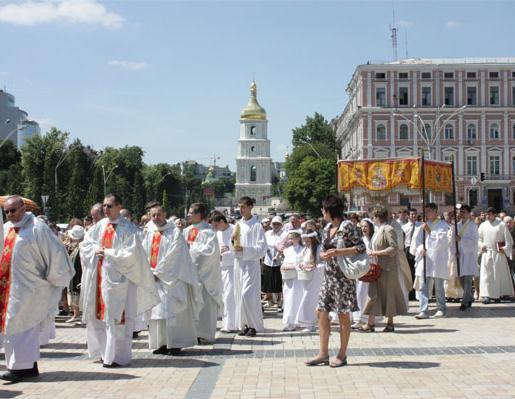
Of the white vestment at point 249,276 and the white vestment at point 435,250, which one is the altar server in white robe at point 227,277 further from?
the white vestment at point 435,250

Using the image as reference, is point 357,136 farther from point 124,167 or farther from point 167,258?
point 167,258

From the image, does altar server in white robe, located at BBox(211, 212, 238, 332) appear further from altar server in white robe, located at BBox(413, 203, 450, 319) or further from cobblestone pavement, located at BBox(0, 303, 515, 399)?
altar server in white robe, located at BBox(413, 203, 450, 319)

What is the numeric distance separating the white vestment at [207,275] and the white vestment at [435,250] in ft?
15.9

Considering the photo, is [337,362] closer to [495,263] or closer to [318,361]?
[318,361]

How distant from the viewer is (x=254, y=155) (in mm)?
160750

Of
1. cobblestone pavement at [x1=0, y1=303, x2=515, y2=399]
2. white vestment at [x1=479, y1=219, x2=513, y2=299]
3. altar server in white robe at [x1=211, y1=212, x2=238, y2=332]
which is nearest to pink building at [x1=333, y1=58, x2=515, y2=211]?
white vestment at [x1=479, y1=219, x2=513, y2=299]

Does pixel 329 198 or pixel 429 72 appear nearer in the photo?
pixel 329 198

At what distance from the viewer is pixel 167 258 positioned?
35.9 feet

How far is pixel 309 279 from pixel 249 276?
155 cm

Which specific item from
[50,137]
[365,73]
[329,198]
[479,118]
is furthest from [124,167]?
[329,198]

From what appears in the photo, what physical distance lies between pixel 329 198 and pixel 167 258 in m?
2.51

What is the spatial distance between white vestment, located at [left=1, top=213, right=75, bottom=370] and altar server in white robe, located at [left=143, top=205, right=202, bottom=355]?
1.83 metres

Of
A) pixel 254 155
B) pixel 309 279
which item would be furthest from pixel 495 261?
pixel 254 155

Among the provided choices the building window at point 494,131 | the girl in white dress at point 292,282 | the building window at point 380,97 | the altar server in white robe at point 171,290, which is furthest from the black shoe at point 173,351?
the building window at point 494,131
